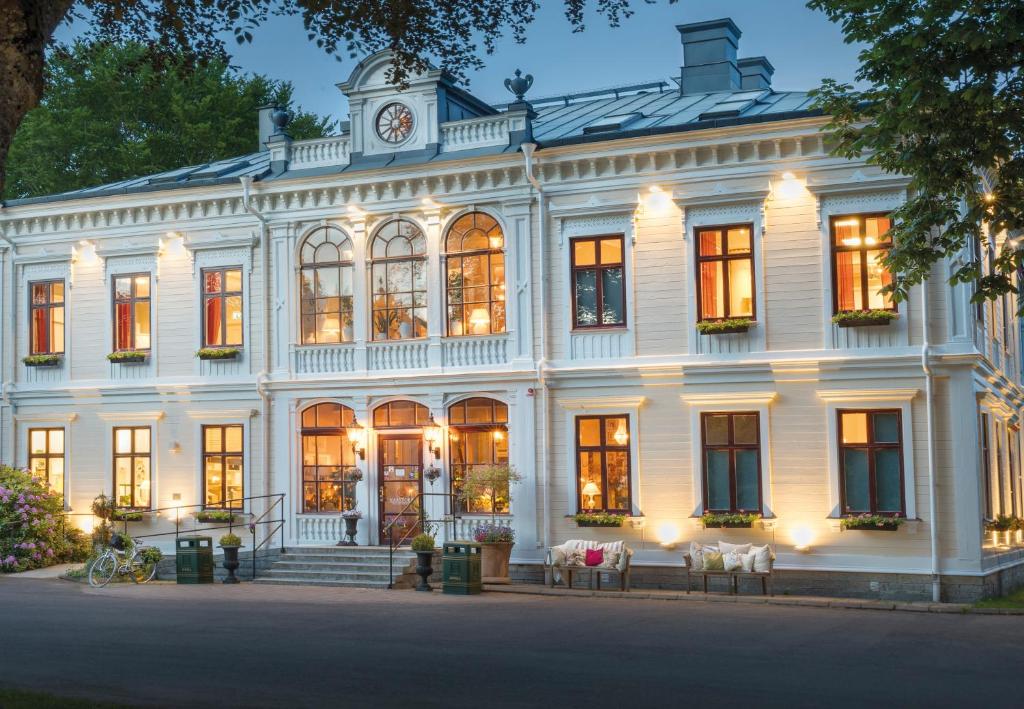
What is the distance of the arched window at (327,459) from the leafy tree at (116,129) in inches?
677

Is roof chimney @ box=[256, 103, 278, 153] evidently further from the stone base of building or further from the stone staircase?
the stone base of building

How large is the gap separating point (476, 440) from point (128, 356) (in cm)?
815

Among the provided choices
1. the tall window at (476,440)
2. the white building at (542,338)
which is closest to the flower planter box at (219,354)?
the white building at (542,338)

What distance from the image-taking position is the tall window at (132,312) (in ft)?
91.6

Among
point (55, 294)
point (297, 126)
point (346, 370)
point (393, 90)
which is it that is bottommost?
point (346, 370)

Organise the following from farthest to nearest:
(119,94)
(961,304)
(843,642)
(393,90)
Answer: (119,94) < (393,90) < (961,304) < (843,642)

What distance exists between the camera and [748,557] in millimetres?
21422

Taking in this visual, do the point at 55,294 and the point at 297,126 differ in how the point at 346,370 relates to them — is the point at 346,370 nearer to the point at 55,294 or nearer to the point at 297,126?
the point at 55,294

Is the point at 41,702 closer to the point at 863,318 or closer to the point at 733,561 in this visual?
the point at 733,561

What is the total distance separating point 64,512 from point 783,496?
50.3 feet

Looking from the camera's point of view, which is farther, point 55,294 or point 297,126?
point 297,126

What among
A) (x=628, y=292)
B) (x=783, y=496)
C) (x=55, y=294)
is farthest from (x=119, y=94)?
(x=783, y=496)

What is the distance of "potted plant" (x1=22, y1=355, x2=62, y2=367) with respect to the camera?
1123 inches

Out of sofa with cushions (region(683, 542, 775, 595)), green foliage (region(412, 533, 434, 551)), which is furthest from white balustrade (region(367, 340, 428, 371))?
sofa with cushions (region(683, 542, 775, 595))
